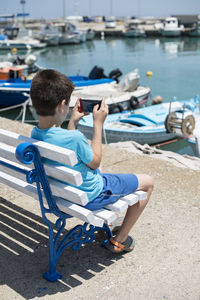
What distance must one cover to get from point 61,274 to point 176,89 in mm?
21394

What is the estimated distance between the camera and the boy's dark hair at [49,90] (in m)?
2.45

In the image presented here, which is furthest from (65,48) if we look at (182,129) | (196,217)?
(196,217)

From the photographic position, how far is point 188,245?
319 cm

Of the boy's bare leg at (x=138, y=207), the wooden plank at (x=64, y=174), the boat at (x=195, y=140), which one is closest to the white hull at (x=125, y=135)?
the boat at (x=195, y=140)

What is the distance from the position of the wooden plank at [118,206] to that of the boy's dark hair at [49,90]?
0.76m

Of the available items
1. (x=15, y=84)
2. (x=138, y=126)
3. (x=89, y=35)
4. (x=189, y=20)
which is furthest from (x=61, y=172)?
(x=189, y=20)

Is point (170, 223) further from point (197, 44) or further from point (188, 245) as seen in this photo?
point (197, 44)

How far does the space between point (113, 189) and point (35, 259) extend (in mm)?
833

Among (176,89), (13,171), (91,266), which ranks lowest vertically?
(176,89)

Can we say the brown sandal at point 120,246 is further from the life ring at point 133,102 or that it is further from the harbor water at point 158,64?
the life ring at point 133,102

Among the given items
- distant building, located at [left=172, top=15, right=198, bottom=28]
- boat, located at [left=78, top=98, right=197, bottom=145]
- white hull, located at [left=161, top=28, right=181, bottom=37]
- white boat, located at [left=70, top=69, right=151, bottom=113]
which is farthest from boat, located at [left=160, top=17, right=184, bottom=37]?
boat, located at [left=78, top=98, right=197, bottom=145]

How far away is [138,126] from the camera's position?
11.8m

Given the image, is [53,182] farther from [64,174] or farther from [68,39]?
[68,39]

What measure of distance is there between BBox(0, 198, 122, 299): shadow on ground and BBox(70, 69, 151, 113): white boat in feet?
35.2
